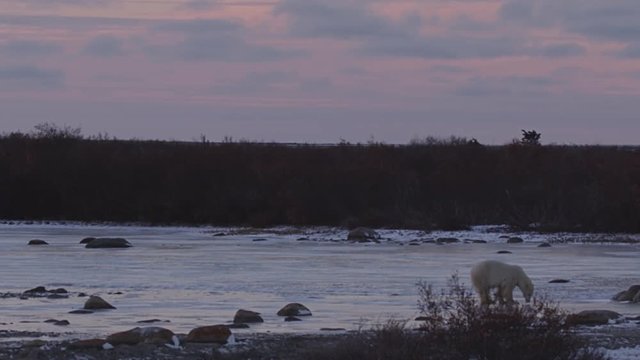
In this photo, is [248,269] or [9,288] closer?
[9,288]

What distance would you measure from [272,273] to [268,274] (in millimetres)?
355

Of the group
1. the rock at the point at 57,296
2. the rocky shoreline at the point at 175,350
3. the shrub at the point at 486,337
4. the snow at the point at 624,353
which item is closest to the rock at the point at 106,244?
the rock at the point at 57,296

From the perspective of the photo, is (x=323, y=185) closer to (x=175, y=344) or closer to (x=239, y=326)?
(x=239, y=326)

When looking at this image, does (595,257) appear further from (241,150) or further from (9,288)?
(241,150)

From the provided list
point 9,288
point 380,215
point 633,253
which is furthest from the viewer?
point 380,215

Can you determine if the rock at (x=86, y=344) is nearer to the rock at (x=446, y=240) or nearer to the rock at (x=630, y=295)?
the rock at (x=630, y=295)

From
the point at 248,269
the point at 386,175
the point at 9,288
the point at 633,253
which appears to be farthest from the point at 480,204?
the point at 9,288

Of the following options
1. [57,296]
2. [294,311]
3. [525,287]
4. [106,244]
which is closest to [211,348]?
[294,311]

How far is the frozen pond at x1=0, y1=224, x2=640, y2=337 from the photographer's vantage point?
24.0 metres

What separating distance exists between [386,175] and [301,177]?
4327 mm

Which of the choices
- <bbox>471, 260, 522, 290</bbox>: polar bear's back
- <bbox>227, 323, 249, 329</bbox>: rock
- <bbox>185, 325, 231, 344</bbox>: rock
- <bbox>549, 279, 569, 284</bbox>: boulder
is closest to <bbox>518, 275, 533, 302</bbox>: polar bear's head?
<bbox>471, 260, 522, 290</bbox>: polar bear's back

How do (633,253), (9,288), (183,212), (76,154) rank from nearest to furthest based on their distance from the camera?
(9,288), (633,253), (183,212), (76,154)

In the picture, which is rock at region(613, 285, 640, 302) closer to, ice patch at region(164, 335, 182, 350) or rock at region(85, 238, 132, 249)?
ice patch at region(164, 335, 182, 350)

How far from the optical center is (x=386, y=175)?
69.9 metres
